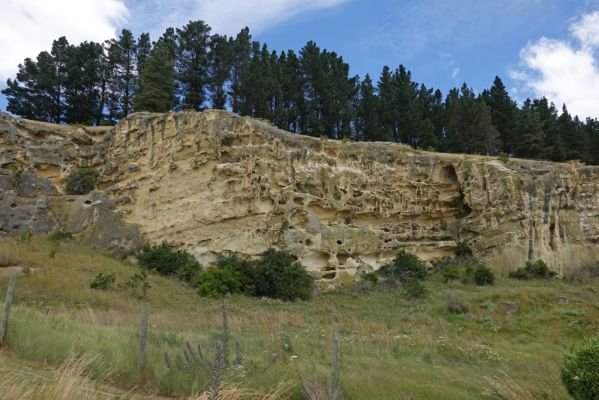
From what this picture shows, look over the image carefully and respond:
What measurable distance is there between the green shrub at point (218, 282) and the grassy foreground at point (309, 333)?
0.77 metres

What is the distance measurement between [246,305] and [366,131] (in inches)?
1061

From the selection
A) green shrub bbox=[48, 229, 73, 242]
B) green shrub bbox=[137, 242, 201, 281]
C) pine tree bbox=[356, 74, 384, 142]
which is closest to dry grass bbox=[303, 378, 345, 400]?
green shrub bbox=[137, 242, 201, 281]

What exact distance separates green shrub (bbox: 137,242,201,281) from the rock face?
84cm

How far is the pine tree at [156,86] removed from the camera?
36969 millimetres

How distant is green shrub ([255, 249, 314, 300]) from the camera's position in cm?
2312

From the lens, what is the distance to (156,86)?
3706 cm

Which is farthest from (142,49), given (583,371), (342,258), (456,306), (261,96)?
(583,371)

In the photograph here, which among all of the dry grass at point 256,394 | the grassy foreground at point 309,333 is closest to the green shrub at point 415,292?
the grassy foreground at point 309,333

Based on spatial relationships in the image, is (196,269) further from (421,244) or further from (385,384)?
(385,384)

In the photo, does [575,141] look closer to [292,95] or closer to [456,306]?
[292,95]

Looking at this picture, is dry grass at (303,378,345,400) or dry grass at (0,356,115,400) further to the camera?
dry grass at (303,378,345,400)

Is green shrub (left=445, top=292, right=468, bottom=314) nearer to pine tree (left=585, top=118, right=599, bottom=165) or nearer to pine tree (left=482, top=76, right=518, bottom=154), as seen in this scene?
pine tree (left=482, top=76, right=518, bottom=154)

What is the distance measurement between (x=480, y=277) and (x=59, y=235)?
23970mm

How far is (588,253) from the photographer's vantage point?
31.1 metres
